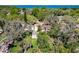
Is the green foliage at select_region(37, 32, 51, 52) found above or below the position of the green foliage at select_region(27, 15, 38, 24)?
below

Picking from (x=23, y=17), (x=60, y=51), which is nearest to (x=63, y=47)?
(x=60, y=51)

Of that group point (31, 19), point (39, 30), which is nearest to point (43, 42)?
point (39, 30)

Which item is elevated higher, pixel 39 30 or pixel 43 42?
pixel 39 30

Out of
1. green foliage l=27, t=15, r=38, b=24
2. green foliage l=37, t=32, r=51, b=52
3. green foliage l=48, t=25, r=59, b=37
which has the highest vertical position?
green foliage l=27, t=15, r=38, b=24

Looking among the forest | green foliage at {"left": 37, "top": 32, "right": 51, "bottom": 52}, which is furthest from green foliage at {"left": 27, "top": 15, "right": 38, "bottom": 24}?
green foliage at {"left": 37, "top": 32, "right": 51, "bottom": 52}

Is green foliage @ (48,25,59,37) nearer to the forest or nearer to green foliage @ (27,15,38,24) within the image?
the forest

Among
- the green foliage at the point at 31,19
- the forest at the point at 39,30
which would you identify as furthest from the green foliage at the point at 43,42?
the green foliage at the point at 31,19

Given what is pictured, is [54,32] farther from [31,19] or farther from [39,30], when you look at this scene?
[31,19]

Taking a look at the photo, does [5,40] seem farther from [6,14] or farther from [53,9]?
[53,9]

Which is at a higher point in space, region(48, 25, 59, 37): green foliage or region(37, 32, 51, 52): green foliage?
region(48, 25, 59, 37): green foliage
